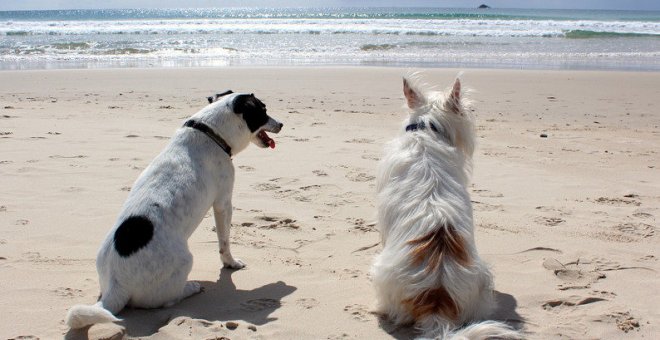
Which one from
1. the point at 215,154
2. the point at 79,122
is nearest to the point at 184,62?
the point at 79,122

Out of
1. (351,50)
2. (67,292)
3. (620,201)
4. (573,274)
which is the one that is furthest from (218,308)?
(351,50)

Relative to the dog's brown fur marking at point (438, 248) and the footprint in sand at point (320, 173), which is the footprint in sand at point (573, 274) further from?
the footprint in sand at point (320, 173)

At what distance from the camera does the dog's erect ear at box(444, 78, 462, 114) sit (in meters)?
4.21

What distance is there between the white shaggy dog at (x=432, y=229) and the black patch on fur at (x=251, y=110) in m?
1.05

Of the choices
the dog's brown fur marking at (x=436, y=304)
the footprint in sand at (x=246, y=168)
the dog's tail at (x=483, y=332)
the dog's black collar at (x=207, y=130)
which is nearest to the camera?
the dog's tail at (x=483, y=332)

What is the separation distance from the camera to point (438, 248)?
3.54 meters

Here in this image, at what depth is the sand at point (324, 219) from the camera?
12.3ft

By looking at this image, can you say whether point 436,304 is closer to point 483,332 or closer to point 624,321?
point 483,332

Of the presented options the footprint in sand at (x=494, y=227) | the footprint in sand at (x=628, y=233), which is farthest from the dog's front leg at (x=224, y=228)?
the footprint in sand at (x=628, y=233)

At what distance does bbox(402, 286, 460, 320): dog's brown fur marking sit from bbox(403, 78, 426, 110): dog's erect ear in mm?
1433

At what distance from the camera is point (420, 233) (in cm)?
362

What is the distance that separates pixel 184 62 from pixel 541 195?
1668 cm

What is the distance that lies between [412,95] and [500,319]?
161 cm

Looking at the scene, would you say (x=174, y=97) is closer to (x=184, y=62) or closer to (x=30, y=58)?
(x=184, y=62)
